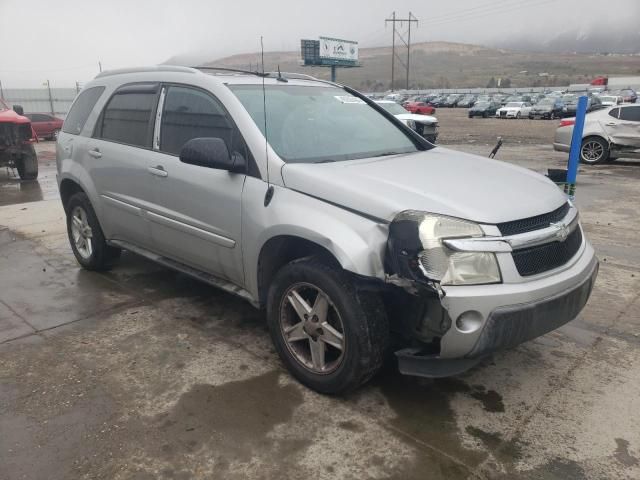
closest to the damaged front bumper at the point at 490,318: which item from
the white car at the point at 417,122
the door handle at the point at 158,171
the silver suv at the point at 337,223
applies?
the silver suv at the point at 337,223

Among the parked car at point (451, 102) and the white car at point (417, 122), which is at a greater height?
the white car at point (417, 122)

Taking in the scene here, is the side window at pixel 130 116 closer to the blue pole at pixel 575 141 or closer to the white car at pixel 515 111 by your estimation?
the blue pole at pixel 575 141

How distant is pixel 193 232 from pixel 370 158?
4.30 ft

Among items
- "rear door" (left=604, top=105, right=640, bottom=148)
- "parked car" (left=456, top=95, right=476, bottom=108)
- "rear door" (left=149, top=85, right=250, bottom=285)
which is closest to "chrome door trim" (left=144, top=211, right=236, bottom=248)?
"rear door" (left=149, top=85, right=250, bottom=285)

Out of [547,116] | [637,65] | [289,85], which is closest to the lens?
[289,85]

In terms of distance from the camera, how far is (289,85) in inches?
156

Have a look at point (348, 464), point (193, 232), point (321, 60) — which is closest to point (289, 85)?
point (193, 232)

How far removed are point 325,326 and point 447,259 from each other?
782mm

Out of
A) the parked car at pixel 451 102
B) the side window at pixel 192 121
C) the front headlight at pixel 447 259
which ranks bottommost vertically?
the parked car at pixel 451 102

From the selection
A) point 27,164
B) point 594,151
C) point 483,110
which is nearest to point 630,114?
point 594,151

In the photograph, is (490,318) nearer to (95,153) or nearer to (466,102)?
(95,153)

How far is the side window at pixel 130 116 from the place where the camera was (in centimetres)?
412

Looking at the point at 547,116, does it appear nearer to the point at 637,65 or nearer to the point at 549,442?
the point at 549,442

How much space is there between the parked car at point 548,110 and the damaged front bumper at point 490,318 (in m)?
40.0
